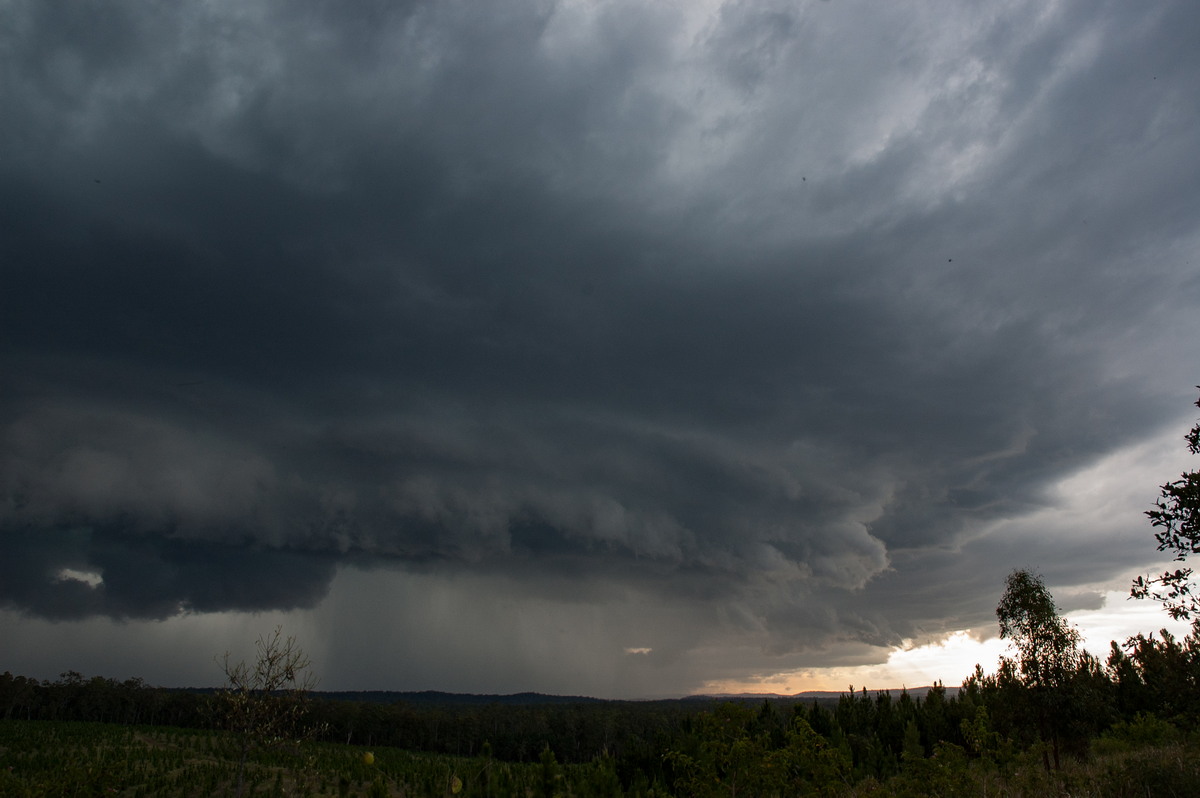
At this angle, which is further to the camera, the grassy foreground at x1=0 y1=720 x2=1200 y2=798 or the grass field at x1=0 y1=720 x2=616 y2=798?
the grass field at x1=0 y1=720 x2=616 y2=798

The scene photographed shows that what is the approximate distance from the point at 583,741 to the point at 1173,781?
150 meters

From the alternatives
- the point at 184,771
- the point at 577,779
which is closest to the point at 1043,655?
the point at 577,779

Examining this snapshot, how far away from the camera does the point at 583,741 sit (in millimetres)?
152500

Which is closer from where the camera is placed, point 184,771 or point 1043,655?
point 1043,655

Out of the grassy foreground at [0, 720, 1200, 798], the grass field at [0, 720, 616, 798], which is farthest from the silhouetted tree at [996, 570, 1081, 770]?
the grass field at [0, 720, 616, 798]

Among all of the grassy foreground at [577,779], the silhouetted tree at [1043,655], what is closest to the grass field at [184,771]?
the grassy foreground at [577,779]

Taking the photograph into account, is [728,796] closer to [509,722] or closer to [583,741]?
[583,741]

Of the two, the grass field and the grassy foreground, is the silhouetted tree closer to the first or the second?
the grassy foreground

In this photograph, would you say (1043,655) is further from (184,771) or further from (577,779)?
(184,771)

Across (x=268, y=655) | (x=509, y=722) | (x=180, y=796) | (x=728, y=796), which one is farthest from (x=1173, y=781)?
(x=509, y=722)

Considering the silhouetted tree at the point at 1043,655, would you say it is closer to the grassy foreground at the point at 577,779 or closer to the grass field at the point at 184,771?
the grassy foreground at the point at 577,779

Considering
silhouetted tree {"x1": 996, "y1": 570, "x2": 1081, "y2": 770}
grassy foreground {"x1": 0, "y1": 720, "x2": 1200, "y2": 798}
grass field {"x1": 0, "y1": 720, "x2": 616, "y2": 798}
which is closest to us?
grassy foreground {"x1": 0, "y1": 720, "x2": 1200, "y2": 798}

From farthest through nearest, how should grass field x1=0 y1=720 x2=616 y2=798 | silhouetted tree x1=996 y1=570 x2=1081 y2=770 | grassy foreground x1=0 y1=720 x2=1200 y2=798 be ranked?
1. silhouetted tree x1=996 y1=570 x2=1081 y2=770
2. grass field x1=0 y1=720 x2=616 y2=798
3. grassy foreground x1=0 y1=720 x2=1200 y2=798

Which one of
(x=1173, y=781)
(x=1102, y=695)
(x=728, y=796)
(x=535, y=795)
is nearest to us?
(x=535, y=795)
